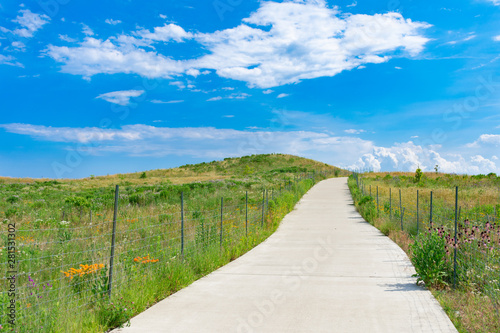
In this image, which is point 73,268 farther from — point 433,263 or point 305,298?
point 433,263

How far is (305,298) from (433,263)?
2.81 metres

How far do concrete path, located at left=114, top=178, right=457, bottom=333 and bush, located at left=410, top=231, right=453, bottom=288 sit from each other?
0.33 m

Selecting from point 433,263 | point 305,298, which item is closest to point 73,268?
point 305,298

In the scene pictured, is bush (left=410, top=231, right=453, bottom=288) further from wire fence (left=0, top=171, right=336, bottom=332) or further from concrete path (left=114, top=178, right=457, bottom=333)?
wire fence (left=0, top=171, right=336, bottom=332)

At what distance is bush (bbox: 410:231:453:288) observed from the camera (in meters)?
7.83

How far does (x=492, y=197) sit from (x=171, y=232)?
73.4 ft

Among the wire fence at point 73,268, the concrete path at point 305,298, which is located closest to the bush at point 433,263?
the concrete path at point 305,298

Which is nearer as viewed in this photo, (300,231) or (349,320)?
(349,320)

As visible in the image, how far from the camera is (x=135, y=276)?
6844 millimetres

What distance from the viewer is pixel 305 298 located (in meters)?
6.92

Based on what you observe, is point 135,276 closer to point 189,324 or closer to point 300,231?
point 189,324

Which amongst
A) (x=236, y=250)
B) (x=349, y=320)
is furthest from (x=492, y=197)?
(x=349, y=320)

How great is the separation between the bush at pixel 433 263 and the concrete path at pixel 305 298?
33cm

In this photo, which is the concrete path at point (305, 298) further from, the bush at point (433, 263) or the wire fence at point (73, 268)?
the wire fence at point (73, 268)
